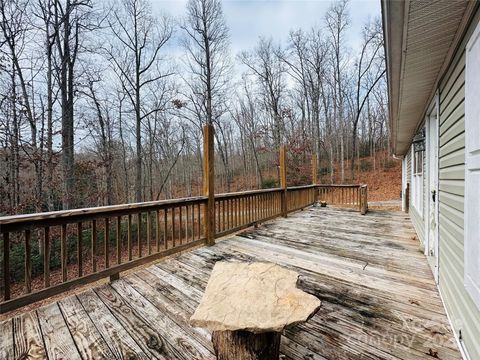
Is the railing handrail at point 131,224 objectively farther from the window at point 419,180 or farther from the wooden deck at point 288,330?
the window at point 419,180

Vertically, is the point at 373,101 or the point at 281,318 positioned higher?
the point at 373,101

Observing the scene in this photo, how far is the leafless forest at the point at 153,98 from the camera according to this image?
646 cm

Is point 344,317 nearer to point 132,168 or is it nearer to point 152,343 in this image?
point 152,343

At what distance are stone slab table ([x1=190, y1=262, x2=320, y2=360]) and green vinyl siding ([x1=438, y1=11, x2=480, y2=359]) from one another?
104cm

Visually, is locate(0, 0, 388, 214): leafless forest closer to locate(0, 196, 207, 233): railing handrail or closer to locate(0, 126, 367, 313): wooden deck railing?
locate(0, 126, 367, 313): wooden deck railing

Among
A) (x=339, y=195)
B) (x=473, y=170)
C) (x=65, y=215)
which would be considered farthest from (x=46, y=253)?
(x=339, y=195)

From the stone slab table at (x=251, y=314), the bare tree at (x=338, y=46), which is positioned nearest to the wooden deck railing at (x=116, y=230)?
the stone slab table at (x=251, y=314)

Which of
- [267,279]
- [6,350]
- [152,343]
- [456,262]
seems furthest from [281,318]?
[6,350]

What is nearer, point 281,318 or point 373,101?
point 281,318

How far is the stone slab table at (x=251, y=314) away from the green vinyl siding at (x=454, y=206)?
1044 mm

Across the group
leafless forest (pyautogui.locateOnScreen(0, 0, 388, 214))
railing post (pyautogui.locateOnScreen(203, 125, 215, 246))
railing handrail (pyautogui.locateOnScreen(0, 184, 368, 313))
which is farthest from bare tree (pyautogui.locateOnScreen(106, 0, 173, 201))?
railing post (pyautogui.locateOnScreen(203, 125, 215, 246))

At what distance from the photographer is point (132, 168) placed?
37.3 feet

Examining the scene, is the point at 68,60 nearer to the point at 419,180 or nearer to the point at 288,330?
the point at 288,330

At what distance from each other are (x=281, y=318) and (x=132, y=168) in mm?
11813
